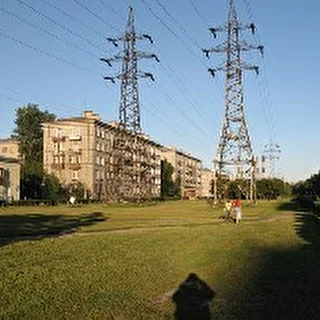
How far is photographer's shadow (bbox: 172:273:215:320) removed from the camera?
10.2m

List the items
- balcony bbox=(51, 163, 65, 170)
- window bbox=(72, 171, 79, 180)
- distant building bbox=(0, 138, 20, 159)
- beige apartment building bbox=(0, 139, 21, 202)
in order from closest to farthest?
beige apartment building bbox=(0, 139, 21, 202), window bbox=(72, 171, 79, 180), balcony bbox=(51, 163, 65, 170), distant building bbox=(0, 138, 20, 159)

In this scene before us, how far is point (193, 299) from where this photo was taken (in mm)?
11719

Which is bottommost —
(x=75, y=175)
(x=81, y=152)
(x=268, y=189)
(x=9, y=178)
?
(x=268, y=189)

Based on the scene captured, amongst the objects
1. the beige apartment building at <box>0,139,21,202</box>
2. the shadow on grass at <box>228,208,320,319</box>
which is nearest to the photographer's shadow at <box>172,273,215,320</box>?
the shadow on grass at <box>228,208,320,319</box>

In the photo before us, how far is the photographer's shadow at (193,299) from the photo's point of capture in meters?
10.2

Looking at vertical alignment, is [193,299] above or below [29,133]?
below

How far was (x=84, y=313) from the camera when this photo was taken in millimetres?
10117

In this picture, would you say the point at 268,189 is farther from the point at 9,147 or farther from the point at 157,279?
the point at 157,279

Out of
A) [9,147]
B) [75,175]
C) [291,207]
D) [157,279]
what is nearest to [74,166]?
[75,175]

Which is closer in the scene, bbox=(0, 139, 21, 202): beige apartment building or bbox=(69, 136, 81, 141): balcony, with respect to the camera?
bbox=(0, 139, 21, 202): beige apartment building

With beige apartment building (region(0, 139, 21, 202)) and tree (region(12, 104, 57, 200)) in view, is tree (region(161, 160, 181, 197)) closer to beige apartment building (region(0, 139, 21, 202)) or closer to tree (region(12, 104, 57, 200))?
tree (region(12, 104, 57, 200))

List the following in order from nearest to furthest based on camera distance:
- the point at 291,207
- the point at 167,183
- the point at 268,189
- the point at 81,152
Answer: the point at 291,207, the point at 81,152, the point at 268,189, the point at 167,183

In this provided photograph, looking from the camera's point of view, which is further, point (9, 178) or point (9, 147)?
point (9, 147)

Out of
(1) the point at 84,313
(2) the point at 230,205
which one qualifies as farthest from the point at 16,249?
(2) the point at 230,205
